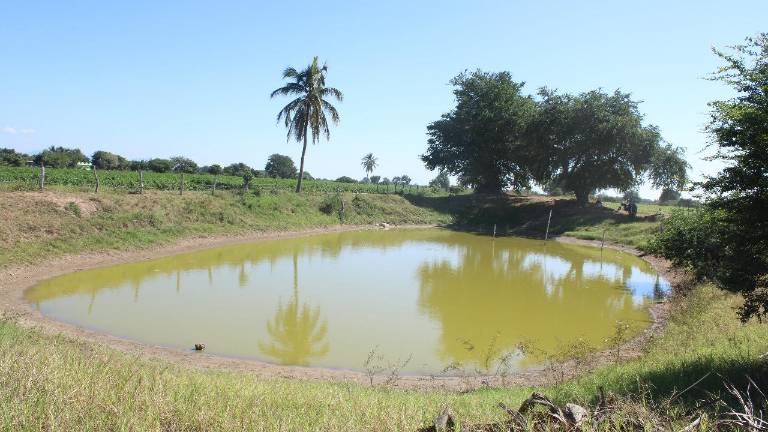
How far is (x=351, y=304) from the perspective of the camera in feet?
50.7

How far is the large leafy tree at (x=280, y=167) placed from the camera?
82.3 metres

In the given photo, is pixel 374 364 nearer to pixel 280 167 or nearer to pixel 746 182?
pixel 746 182

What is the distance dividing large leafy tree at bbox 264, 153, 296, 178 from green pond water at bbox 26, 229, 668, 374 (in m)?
57.6

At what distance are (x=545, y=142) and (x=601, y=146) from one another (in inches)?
197

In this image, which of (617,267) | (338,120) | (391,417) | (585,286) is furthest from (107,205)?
(617,267)

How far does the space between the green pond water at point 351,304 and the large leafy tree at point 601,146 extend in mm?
16630

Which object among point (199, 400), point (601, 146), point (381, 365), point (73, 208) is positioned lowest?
point (381, 365)

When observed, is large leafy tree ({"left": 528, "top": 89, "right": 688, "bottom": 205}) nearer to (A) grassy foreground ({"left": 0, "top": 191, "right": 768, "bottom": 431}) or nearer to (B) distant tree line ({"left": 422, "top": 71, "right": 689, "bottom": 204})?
(B) distant tree line ({"left": 422, "top": 71, "right": 689, "bottom": 204})

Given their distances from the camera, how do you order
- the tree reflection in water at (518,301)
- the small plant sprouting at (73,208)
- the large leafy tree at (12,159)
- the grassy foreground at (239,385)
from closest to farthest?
the grassy foreground at (239,385) → the tree reflection in water at (518,301) → the small plant sprouting at (73,208) → the large leafy tree at (12,159)

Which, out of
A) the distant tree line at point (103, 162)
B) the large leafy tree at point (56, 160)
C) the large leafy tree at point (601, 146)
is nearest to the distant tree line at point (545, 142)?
the large leafy tree at point (601, 146)

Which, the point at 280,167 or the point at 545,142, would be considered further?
the point at 280,167

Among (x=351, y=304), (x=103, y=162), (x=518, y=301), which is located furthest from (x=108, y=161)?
(x=518, y=301)

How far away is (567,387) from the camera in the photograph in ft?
24.5

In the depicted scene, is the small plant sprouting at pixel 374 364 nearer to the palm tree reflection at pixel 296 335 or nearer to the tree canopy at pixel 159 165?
the palm tree reflection at pixel 296 335
